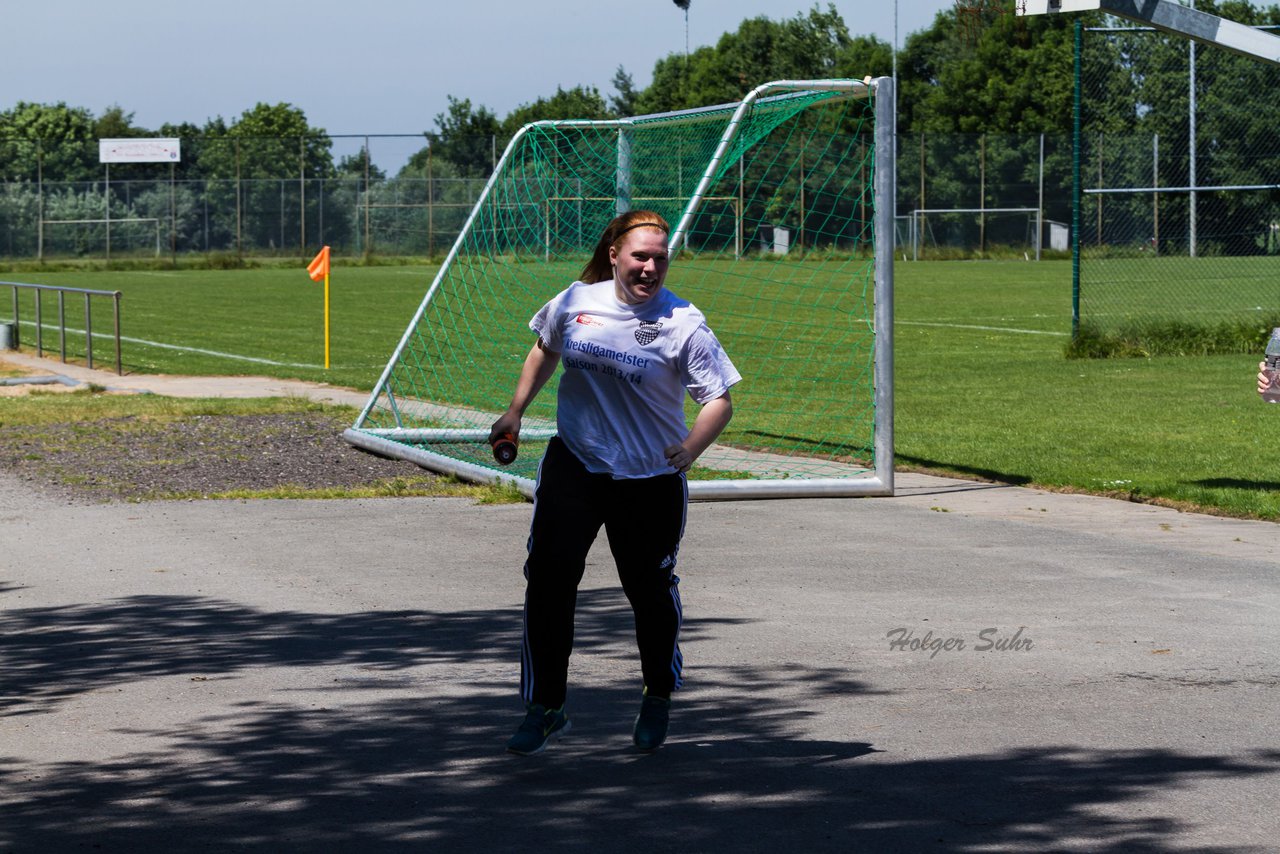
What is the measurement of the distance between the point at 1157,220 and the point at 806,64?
76.9 metres

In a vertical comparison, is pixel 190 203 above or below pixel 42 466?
above

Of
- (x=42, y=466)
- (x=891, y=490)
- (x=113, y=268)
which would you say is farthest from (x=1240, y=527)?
(x=113, y=268)

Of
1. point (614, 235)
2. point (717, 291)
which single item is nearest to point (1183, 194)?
point (717, 291)

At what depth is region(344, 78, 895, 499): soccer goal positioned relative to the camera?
38.1 ft

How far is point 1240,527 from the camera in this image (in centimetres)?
993

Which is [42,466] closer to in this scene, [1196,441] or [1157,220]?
[1196,441]

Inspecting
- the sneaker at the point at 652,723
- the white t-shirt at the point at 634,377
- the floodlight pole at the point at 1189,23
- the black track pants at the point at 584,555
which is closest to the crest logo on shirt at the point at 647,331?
the white t-shirt at the point at 634,377

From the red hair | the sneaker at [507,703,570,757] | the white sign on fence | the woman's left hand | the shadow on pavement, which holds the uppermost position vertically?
the white sign on fence

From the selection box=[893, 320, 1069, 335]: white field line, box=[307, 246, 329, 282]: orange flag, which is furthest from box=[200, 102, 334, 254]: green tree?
box=[307, 246, 329, 282]: orange flag

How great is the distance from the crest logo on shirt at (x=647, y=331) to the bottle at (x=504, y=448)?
52 centimetres

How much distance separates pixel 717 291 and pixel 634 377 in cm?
1277

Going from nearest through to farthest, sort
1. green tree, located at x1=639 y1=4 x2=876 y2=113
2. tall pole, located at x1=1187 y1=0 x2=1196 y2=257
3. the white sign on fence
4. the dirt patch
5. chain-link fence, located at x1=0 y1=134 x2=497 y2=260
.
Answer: the dirt patch
tall pole, located at x1=1187 y1=0 x2=1196 y2=257
chain-link fence, located at x1=0 y1=134 x2=497 y2=260
the white sign on fence
green tree, located at x1=639 y1=4 x2=876 y2=113

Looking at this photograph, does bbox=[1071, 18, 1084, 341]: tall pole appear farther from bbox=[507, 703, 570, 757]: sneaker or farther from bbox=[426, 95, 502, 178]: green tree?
bbox=[426, 95, 502, 178]: green tree

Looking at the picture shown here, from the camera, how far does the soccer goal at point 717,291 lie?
A: 11625 millimetres
